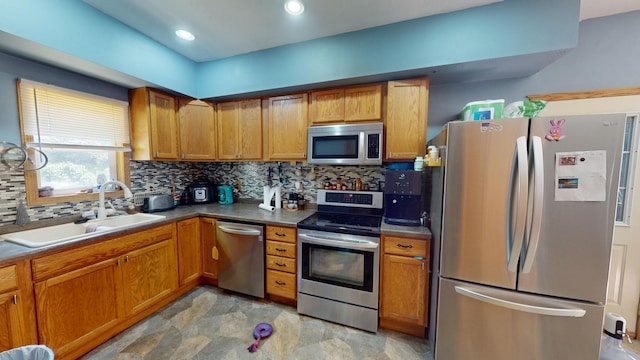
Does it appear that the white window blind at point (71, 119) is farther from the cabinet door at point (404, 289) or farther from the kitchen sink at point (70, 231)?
the cabinet door at point (404, 289)

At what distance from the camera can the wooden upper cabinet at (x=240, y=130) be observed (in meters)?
2.62

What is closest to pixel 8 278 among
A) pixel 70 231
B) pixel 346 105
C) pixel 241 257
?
pixel 70 231

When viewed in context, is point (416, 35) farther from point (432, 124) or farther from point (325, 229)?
point (325, 229)

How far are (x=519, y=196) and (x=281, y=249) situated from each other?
1839 millimetres

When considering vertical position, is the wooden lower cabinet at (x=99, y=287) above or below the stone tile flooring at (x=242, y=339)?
above

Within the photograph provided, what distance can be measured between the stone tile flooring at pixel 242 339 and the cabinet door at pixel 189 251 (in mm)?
311

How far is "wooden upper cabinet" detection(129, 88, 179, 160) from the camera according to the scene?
92.0 inches

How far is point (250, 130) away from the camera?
265 cm

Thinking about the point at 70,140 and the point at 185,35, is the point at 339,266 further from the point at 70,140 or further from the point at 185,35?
the point at 70,140

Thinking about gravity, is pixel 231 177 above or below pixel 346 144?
below

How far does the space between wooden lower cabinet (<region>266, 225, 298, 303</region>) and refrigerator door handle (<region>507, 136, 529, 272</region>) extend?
1594 millimetres

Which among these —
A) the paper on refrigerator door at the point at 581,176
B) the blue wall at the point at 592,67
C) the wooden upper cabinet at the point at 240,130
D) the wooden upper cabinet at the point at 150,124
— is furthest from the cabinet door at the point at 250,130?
the paper on refrigerator door at the point at 581,176

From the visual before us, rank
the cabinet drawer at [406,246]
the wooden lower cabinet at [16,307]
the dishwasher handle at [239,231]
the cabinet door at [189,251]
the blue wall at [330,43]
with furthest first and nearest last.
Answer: the cabinet door at [189,251] → the dishwasher handle at [239,231] → the cabinet drawer at [406,246] → the blue wall at [330,43] → the wooden lower cabinet at [16,307]

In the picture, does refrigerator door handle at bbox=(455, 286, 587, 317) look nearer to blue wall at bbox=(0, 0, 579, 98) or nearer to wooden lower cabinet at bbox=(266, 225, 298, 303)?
wooden lower cabinet at bbox=(266, 225, 298, 303)
